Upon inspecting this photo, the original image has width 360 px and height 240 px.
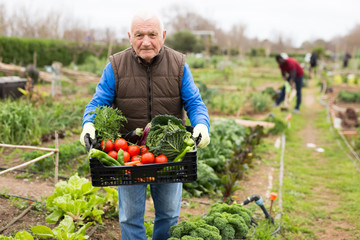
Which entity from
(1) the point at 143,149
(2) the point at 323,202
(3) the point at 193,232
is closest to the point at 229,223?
(3) the point at 193,232

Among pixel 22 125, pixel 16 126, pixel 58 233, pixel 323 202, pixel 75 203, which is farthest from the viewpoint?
pixel 22 125

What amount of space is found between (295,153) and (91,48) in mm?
15491

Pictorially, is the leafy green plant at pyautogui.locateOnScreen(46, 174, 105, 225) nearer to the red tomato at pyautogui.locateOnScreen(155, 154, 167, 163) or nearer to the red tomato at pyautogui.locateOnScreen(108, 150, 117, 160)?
the red tomato at pyautogui.locateOnScreen(108, 150, 117, 160)

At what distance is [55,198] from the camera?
10.6 feet

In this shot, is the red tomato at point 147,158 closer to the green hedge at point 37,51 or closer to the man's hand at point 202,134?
the man's hand at point 202,134

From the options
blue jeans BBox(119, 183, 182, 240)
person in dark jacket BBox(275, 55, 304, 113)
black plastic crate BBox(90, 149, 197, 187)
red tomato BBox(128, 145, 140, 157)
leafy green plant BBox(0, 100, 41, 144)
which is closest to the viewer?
black plastic crate BBox(90, 149, 197, 187)

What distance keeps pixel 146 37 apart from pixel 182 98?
53 centimetres

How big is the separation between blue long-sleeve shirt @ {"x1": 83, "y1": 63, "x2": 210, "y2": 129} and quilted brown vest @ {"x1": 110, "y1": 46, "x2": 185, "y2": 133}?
39 mm

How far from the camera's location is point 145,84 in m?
2.33

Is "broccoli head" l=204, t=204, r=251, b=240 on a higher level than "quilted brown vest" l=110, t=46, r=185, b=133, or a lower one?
lower

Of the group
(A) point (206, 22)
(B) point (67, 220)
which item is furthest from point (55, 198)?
(A) point (206, 22)

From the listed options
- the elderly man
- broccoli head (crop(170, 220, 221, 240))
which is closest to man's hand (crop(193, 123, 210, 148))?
the elderly man

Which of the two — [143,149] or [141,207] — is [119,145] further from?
[141,207]

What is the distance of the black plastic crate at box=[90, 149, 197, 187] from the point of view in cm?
188
